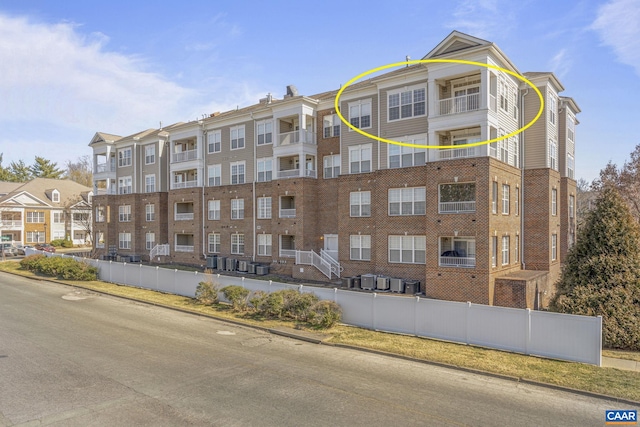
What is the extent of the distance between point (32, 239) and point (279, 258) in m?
50.7

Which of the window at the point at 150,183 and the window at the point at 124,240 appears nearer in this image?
the window at the point at 150,183

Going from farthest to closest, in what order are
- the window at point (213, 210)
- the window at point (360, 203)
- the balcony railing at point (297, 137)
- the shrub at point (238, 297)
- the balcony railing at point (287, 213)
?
1. the window at point (213, 210)
2. the balcony railing at point (287, 213)
3. the balcony railing at point (297, 137)
4. the window at point (360, 203)
5. the shrub at point (238, 297)

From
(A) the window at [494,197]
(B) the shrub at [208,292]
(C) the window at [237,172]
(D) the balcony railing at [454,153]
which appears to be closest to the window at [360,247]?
(D) the balcony railing at [454,153]

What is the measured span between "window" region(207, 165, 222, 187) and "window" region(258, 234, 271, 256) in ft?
23.3

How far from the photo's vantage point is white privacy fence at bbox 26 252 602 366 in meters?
12.8

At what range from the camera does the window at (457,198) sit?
21734mm

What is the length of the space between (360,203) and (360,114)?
20.3ft

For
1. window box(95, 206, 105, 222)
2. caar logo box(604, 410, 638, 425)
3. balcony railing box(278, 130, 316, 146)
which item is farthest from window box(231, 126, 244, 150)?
caar logo box(604, 410, 638, 425)

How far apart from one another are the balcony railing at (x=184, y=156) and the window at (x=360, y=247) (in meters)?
18.6

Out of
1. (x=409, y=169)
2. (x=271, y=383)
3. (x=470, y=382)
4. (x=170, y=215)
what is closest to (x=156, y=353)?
(x=271, y=383)

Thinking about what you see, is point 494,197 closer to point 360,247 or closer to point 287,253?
point 360,247

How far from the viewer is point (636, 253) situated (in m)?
16.5

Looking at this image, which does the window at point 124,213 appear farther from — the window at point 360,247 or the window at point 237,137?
the window at point 360,247

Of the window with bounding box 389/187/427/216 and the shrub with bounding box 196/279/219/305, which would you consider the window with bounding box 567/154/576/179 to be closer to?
the window with bounding box 389/187/427/216
